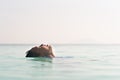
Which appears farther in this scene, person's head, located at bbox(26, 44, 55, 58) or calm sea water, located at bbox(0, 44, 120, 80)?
person's head, located at bbox(26, 44, 55, 58)

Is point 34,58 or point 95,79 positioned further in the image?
point 34,58

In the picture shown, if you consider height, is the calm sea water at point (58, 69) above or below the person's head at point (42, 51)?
below

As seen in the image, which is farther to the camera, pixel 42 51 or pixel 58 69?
pixel 42 51

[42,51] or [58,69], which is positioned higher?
[42,51]

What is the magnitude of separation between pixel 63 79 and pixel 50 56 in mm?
27903

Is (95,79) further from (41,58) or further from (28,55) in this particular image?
(28,55)

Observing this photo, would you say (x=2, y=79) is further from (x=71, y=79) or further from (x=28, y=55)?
(x=28, y=55)

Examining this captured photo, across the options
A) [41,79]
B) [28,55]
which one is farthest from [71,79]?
[28,55]

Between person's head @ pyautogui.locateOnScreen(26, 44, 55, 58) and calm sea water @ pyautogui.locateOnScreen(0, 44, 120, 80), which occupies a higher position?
person's head @ pyautogui.locateOnScreen(26, 44, 55, 58)

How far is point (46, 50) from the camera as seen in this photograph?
54531 mm

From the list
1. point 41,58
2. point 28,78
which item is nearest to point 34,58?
point 41,58

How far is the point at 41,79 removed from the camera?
27.5 m

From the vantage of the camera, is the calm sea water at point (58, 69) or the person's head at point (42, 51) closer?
the calm sea water at point (58, 69)

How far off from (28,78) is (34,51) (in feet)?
89.0
